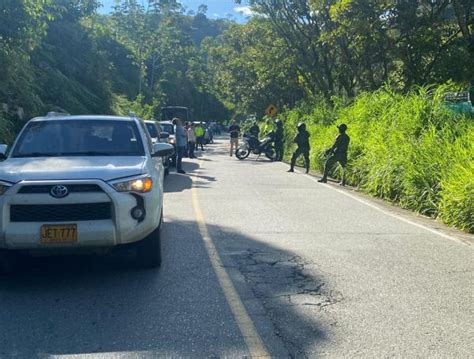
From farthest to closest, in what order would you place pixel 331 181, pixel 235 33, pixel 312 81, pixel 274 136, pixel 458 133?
pixel 235 33 → pixel 312 81 → pixel 274 136 → pixel 331 181 → pixel 458 133

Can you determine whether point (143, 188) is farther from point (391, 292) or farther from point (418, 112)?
point (418, 112)

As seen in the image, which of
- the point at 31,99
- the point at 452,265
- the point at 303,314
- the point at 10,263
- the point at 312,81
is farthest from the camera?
the point at 312,81

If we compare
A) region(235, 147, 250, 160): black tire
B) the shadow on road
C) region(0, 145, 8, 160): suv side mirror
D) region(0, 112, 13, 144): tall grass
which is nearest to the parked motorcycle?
region(235, 147, 250, 160): black tire

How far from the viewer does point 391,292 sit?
20.4 ft

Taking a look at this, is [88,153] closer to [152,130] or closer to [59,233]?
[59,233]

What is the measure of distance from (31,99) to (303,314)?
65.7ft

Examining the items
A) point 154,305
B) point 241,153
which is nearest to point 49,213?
point 154,305

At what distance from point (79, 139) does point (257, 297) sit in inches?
123

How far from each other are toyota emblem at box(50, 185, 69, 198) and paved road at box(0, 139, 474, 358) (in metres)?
0.98

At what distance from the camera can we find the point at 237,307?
5617mm

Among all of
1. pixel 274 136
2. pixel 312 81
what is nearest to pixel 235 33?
pixel 312 81

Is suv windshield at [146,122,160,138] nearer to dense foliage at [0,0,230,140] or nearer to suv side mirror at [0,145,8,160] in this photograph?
dense foliage at [0,0,230,140]

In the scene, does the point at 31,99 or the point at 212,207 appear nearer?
the point at 212,207

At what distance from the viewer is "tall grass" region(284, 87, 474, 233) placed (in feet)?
36.2
